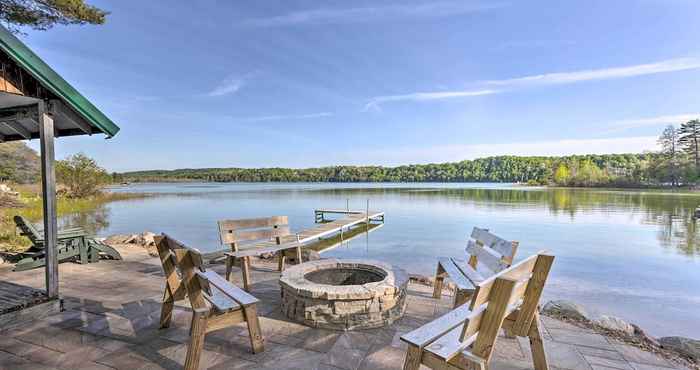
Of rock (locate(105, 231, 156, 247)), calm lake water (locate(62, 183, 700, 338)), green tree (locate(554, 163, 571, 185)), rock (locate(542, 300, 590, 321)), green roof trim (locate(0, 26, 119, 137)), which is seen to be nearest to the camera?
green roof trim (locate(0, 26, 119, 137))

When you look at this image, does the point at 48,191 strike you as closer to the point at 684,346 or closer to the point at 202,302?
the point at 202,302

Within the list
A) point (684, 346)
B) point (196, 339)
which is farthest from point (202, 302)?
point (684, 346)

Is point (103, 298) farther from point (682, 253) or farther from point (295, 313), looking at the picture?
point (682, 253)

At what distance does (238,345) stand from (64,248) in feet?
16.3

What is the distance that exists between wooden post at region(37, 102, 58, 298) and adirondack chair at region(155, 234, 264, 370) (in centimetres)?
154

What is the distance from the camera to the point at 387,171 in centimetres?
12412

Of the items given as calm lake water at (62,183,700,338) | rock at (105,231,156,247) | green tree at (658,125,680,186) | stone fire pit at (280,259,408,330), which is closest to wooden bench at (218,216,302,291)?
stone fire pit at (280,259,408,330)

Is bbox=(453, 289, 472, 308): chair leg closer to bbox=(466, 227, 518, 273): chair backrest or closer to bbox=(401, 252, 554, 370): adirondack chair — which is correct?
bbox=(466, 227, 518, 273): chair backrest

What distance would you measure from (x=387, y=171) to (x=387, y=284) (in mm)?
121627

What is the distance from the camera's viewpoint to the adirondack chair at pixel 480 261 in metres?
3.00

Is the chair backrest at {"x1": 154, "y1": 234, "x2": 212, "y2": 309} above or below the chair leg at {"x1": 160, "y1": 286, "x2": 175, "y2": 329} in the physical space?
above

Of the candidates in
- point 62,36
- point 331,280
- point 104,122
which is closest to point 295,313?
point 331,280

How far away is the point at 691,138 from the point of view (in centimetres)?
5741

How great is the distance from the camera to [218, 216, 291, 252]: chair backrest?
15.7 ft
